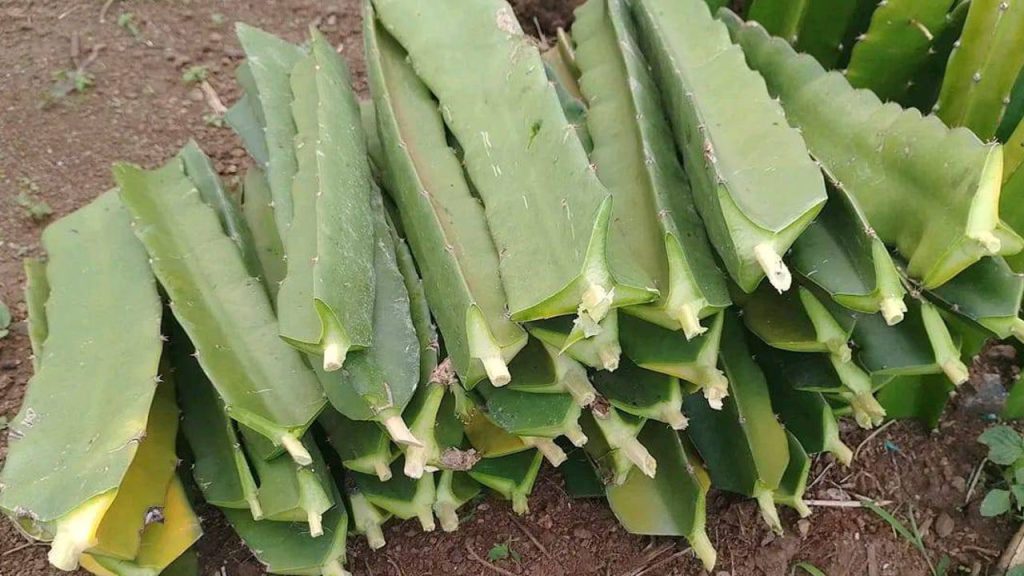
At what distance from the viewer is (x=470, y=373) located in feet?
5.12

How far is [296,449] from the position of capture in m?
1.54

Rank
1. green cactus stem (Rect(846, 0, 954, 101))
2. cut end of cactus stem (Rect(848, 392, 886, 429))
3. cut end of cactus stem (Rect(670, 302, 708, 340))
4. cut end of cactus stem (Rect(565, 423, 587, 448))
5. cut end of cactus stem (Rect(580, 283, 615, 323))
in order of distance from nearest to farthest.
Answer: cut end of cactus stem (Rect(580, 283, 615, 323)) → cut end of cactus stem (Rect(670, 302, 708, 340)) → cut end of cactus stem (Rect(565, 423, 587, 448)) → cut end of cactus stem (Rect(848, 392, 886, 429)) → green cactus stem (Rect(846, 0, 954, 101))

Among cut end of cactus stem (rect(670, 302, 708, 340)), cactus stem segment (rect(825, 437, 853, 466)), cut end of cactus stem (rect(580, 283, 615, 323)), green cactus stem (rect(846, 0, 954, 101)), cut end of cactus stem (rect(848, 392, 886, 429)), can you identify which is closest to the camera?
cut end of cactus stem (rect(580, 283, 615, 323))

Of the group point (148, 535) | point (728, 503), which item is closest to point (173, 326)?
point (148, 535)

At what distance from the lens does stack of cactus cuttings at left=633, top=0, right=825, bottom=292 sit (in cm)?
152

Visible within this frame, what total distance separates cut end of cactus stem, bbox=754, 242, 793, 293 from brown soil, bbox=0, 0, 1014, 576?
73 cm

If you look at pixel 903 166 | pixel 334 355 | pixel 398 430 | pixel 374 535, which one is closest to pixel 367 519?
pixel 374 535

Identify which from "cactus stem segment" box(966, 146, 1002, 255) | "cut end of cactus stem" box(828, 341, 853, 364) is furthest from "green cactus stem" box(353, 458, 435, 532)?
"cactus stem segment" box(966, 146, 1002, 255)

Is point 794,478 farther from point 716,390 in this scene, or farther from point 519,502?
point 519,502

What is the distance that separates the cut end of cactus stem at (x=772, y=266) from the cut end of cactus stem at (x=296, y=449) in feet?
2.90

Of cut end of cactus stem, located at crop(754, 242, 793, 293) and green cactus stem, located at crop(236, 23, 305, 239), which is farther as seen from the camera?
green cactus stem, located at crop(236, 23, 305, 239)

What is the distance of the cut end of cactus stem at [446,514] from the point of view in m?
1.75

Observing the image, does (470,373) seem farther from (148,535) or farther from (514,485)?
(148,535)

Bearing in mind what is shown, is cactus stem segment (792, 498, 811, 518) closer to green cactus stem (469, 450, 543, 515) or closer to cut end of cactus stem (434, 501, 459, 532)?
green cactus stem (469, 450, 543, 515)
